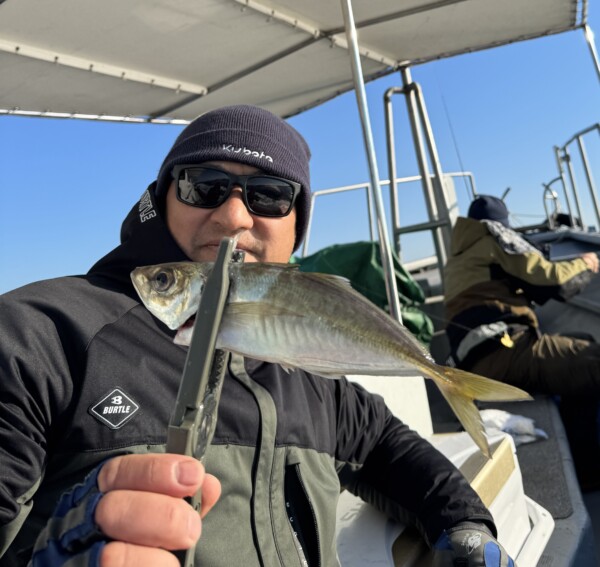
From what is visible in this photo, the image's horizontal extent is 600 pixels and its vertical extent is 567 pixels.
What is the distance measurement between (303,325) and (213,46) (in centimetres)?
382

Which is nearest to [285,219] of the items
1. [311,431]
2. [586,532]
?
[311,431]

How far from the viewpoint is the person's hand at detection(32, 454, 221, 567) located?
31.0 inches

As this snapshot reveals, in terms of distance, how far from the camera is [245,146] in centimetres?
174

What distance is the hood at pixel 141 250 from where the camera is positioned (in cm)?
164

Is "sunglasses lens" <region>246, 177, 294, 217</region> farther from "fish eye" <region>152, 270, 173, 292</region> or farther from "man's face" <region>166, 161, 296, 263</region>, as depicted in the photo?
"fish eye" <region>152, 270, 173, 292</region>

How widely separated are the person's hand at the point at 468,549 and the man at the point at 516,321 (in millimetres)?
2726

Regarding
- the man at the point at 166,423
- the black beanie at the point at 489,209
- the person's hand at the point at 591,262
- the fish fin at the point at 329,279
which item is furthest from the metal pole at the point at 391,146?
the fish fin at the point at 329,279

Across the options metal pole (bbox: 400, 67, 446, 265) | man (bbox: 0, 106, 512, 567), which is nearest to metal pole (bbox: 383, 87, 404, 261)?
metal pole (bbox: 400, 67, 446, 265)

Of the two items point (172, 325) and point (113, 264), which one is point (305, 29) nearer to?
point (113, 264)

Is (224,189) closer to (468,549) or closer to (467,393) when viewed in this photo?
(467,393)

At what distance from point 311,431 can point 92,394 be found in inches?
28.1

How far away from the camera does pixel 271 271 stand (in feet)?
3.34

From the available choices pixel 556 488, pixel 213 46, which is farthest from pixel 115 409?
pixel 213 46

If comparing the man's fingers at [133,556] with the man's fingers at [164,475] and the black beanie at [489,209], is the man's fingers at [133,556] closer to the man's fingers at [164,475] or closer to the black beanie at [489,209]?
the man's fingers at [164,475]
